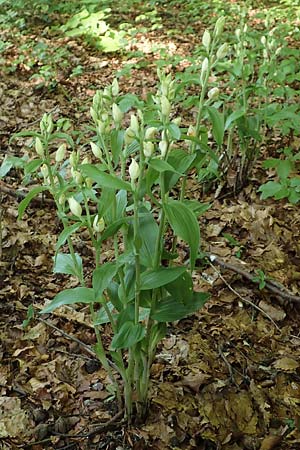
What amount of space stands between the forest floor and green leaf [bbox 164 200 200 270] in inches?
35.1

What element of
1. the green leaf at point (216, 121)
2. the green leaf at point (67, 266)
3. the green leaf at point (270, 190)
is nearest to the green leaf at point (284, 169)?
the green leaf at point (270, 190)

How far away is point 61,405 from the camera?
2.07 meters

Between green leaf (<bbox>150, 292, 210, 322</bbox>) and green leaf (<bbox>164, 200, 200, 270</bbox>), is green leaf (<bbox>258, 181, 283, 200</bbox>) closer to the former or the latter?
green leaf (<bbox>150, 292, 210, 322</bbox>)

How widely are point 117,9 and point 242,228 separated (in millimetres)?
4825

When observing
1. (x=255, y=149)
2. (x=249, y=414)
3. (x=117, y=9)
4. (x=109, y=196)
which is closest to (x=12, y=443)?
(x=249, y=414)

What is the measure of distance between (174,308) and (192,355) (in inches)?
26.0

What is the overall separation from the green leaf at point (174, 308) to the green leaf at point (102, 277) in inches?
10.0

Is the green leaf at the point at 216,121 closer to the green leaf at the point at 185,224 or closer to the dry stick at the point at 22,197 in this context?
the green leaf at the point at 185,224

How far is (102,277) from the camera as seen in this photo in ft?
4.98

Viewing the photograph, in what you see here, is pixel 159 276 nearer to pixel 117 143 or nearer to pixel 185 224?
pixel 185 224

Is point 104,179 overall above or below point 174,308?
above

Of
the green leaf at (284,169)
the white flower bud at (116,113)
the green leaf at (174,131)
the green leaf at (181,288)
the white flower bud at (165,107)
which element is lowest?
the green leaf at (284,169)

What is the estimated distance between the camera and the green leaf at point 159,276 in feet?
5.08

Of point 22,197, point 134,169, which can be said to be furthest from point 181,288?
point 22,197
